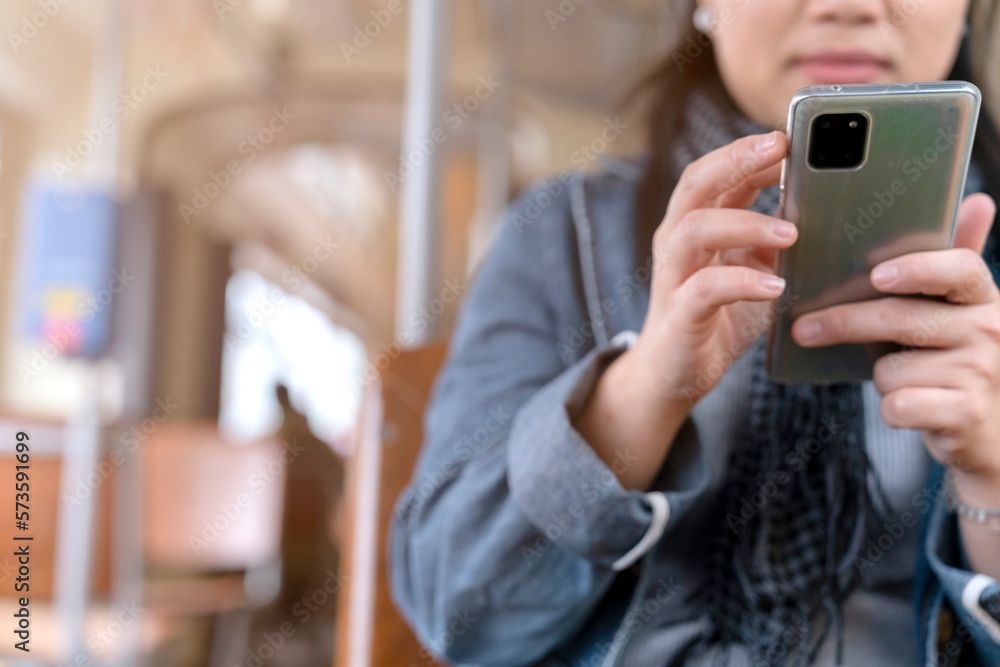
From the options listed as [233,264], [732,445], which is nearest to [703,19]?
[732,445]

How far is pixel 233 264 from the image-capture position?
4973mm

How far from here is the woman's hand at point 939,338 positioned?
342mm

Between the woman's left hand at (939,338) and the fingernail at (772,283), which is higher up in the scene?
the fingernail at (772,283)

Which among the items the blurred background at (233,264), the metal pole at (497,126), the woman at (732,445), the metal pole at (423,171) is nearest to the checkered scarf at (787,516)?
the woman at (732,445)

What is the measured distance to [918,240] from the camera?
347mm

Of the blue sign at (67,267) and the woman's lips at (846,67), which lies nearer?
the woman's lips at (846,67)

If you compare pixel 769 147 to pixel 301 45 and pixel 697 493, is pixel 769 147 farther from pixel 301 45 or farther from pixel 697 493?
pixel 301 45

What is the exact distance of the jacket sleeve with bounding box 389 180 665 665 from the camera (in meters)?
0.43

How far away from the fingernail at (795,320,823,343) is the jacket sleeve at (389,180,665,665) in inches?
4.8

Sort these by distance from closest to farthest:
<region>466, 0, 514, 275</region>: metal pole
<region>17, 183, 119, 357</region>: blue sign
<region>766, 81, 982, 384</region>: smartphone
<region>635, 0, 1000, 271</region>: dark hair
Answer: <region>766, 81, 982, 384</region>: smartphone
<region>635, 0, 1000, 271</region>: dark hair
<region>17, 183, 119, 357</region>: blue sign
<region>466, 0, 514, 275</region>: metal pole

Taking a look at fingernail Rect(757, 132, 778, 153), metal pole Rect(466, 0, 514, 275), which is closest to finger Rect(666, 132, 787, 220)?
fingernail Rect(757, 132, 778, 153)

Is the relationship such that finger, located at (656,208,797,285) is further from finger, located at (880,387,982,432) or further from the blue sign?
the blue sign

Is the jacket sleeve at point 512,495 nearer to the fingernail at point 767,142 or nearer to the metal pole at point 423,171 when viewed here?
the fingernail at point 767,142

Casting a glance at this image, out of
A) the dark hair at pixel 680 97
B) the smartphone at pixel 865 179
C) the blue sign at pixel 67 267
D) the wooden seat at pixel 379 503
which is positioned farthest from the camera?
the blue sign at pixel 67 267
